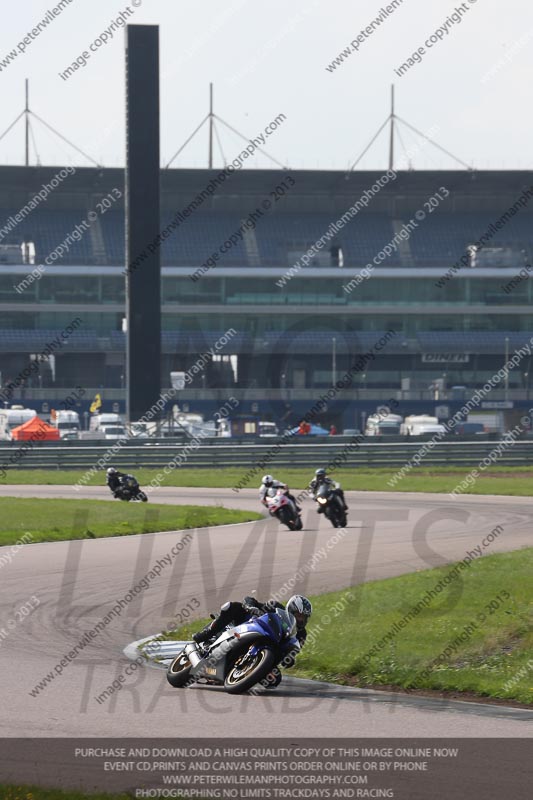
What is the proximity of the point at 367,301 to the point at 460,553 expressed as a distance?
63.5 m

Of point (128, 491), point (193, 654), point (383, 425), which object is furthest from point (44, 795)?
point (383, 425)

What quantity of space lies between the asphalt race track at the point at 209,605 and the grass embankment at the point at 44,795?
1.38 metres

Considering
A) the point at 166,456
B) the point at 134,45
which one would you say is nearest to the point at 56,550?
the point at 166,456

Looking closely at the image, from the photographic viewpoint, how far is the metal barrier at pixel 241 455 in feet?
121

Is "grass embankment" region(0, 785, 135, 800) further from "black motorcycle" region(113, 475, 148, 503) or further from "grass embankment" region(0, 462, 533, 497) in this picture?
"grass embankment" region(0, 462, 533, 497)

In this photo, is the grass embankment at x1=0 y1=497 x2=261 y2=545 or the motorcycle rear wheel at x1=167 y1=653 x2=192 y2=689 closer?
the motorcycle rear wheel at x1=167 y1=653 x2=192 y2=689

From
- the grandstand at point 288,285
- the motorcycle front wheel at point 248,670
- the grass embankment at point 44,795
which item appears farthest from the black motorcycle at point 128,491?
the grandstand at point 288,285

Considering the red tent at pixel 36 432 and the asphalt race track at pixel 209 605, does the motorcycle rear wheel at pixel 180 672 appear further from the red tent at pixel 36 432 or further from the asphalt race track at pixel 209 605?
the red tent at pixel 36 432

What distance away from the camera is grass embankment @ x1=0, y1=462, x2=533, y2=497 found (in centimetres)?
3243

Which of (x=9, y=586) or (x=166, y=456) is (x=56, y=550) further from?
(x=166, y=456)

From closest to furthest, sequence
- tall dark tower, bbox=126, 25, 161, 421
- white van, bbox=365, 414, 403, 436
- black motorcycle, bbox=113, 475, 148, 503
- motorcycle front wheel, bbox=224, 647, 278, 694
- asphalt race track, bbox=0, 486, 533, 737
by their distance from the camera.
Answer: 1. asphalt race track, bbox=0, 486, 533, 737
2. motorcycle front wheel, bbox=224, 647, 278, 694
3. black motorcycle, bbox=113, 475, 148, 503
4. tall dark tower, bbox=126, 25, 161, 421
5. white van, bbox=365, 414, 403, 436

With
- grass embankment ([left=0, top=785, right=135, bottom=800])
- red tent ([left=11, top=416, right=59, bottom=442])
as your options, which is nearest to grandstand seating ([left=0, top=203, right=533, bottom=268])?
red tent ([left=11, top=416, right=59, bottom=442])

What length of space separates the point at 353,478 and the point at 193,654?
2604 cm

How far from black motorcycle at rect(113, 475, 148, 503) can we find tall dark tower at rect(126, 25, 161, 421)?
41.7 ft
